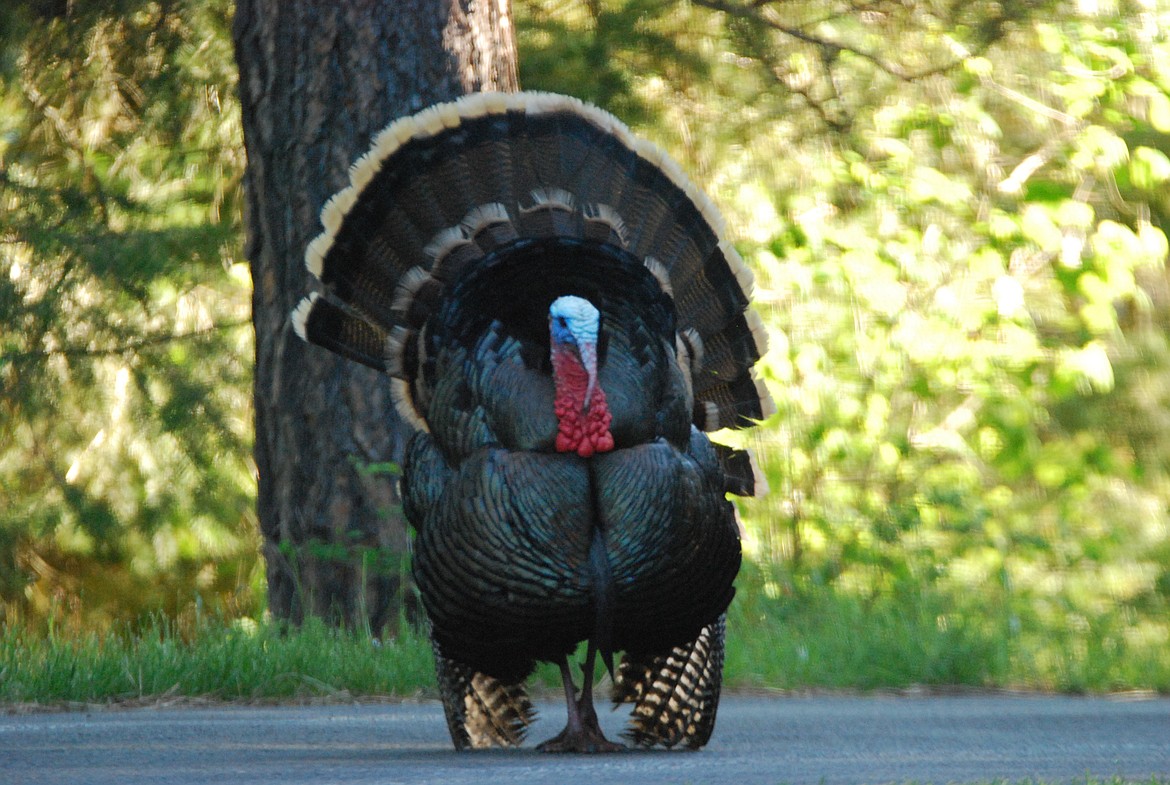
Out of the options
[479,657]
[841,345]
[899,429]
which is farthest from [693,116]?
[479,657]

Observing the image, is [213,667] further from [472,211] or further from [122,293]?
[122,293]

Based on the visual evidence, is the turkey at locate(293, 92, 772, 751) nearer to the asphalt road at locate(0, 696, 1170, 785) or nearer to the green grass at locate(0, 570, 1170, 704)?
the asphalt road at locate(0, 696, 1170, 785)

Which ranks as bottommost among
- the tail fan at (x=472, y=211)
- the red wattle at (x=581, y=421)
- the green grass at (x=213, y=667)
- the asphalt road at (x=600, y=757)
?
the asphalt road at (x=600, y=757)

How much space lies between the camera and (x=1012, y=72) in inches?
380

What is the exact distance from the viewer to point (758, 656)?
6633 millimetres

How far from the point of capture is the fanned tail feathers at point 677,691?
4.30 metres

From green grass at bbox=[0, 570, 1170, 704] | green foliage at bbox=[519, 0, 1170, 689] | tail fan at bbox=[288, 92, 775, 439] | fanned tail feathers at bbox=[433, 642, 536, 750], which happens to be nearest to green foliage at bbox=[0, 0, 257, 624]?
green foliage at bbox=[519, 0, 1170, 689]

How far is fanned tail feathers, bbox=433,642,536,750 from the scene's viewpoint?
174 inches

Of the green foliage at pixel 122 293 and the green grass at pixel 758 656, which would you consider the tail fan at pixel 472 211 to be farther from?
the green foliage at pixel 122 293

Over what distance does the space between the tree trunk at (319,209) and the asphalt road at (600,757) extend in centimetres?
115

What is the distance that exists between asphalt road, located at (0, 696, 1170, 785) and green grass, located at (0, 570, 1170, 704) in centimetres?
24

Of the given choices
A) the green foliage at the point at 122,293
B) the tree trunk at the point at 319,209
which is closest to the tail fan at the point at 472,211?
the tree trunk at the point at 319,209

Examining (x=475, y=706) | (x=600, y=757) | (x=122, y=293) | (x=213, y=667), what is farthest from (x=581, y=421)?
(x=122, y=293)

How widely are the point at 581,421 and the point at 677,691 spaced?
37.3 inches
